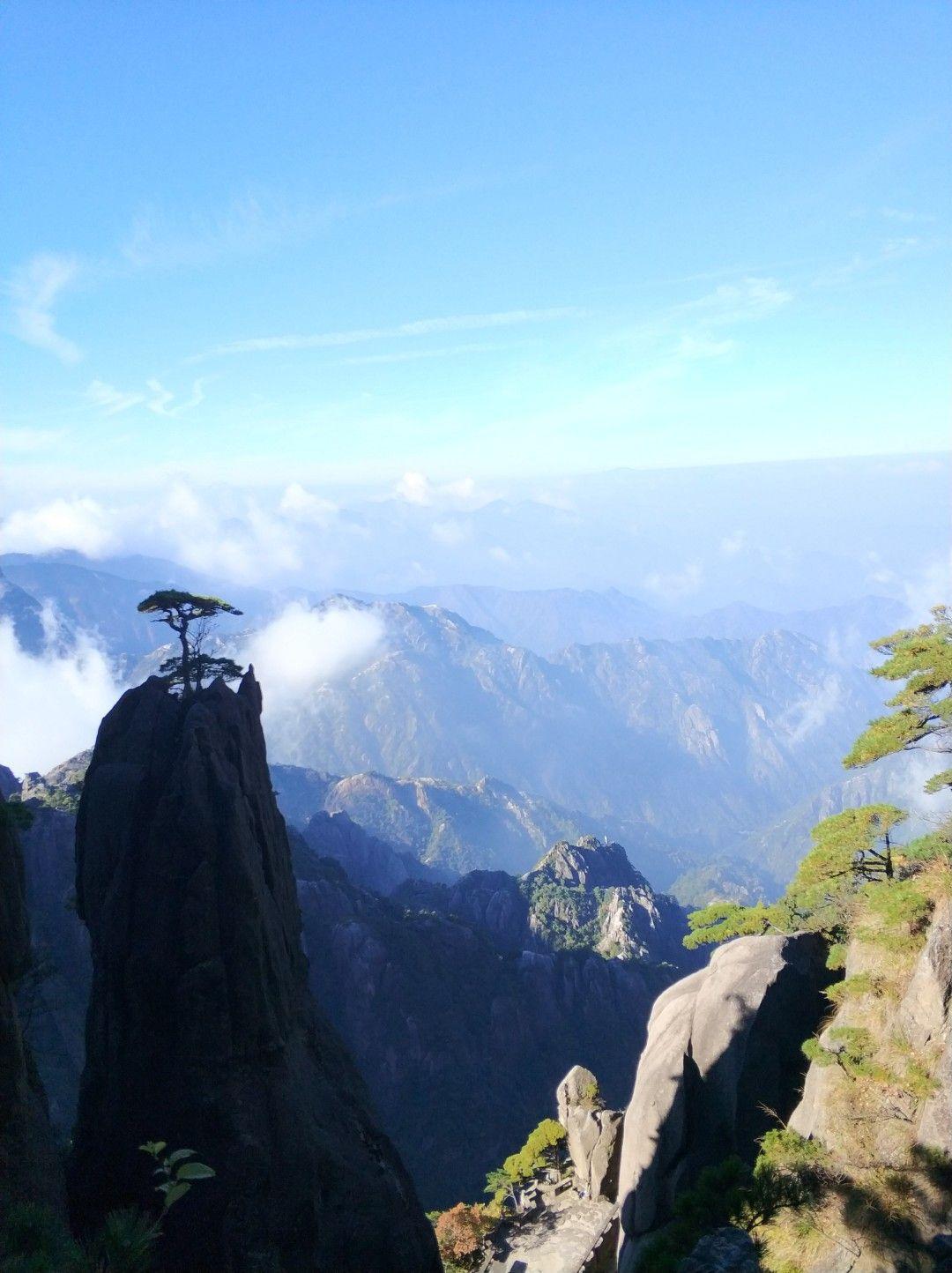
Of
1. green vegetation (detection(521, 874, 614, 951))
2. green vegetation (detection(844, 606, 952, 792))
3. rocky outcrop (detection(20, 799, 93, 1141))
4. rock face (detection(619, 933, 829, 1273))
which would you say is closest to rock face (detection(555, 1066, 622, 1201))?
rock face (detection(619, 933, 829, 1273))

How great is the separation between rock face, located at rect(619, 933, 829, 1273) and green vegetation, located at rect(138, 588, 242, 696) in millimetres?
29710

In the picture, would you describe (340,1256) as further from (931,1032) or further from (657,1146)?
(931,1032)

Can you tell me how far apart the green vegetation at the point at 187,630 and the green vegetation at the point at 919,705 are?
30.7 m

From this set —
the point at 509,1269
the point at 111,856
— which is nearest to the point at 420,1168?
the point at 509,1269

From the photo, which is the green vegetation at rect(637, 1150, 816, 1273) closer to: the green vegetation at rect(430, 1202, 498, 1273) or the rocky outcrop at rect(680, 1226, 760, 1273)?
the rocky outcrop at rect(680, 1226, 760, 1273)

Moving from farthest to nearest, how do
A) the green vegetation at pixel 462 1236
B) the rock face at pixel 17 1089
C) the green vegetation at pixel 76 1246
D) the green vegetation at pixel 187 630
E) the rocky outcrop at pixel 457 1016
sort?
the rocky outcrop at pixel 457 1016
the green vegetation at pixel 462 1236
the green vegetation at pixel 187 630
the rock face at pixel 17 1089
the green vegetation at pixel 76 1246

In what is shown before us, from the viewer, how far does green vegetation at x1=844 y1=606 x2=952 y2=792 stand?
28219 millimetres

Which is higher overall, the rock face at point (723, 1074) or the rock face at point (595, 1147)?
the rock face at point (723, 1074)

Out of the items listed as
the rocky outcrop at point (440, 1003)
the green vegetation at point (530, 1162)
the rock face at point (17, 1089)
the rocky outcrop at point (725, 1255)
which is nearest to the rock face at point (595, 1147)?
the green vegetation at point (530, 1162)

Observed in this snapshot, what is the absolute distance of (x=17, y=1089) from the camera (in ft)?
74.7

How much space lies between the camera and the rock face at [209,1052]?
1096 inches

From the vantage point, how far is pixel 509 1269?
40031 mm

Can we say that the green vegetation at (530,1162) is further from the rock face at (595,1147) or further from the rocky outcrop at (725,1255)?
the rocky outcrop at (725,1255)

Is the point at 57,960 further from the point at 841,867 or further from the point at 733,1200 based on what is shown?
the point at 841,867
